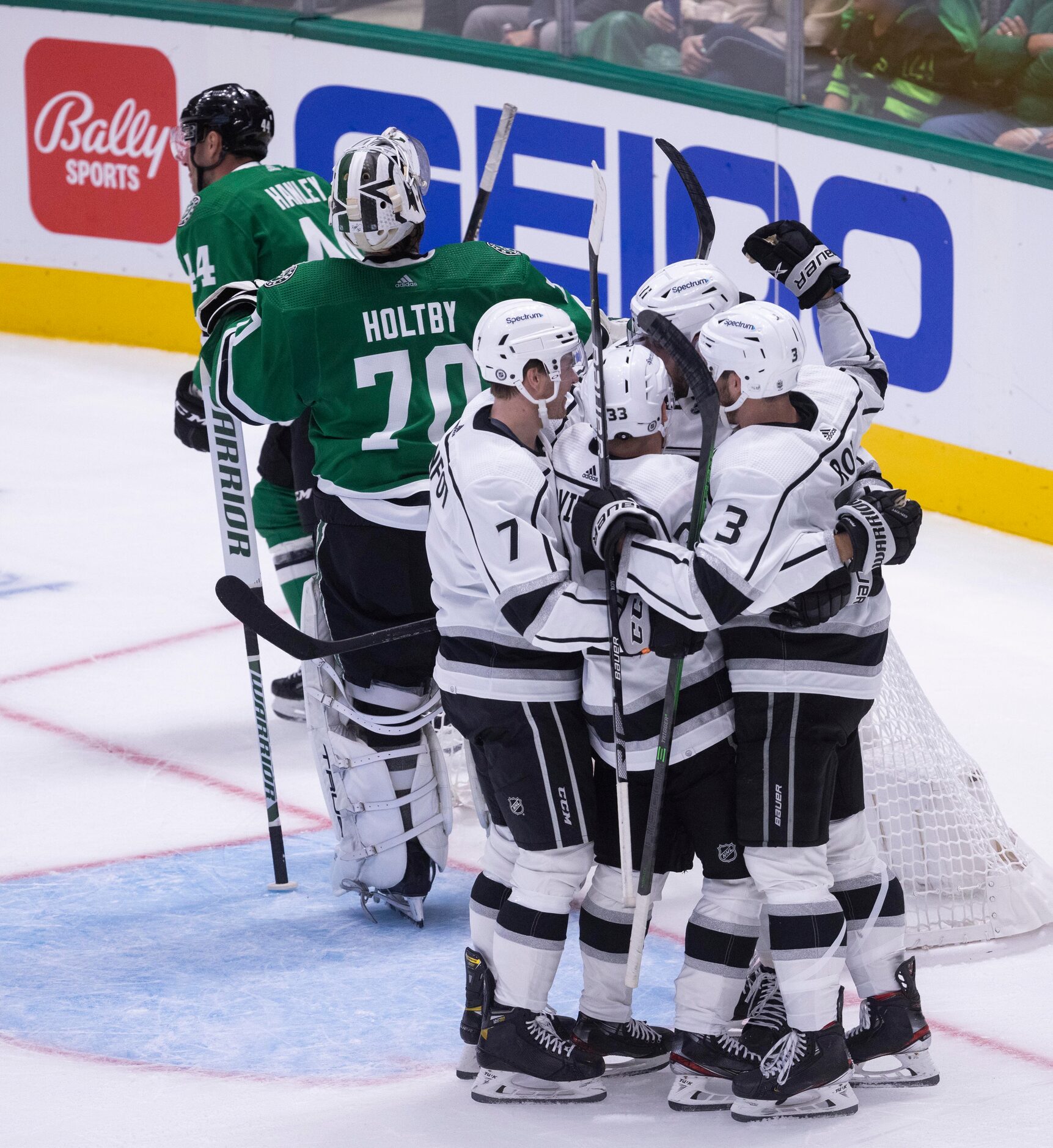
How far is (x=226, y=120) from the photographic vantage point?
183 inches

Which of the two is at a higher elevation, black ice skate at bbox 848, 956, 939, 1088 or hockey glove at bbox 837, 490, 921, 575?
hockey glove at bbox 837, 490, 921, 575

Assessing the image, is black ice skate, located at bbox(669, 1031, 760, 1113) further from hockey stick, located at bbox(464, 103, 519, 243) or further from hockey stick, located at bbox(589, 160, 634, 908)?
hockey stick, located at bbox(464, 103, 519, 243)

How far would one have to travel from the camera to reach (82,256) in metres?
8.94

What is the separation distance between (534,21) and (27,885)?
426cm

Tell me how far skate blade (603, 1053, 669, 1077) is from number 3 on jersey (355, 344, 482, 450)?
1214mm

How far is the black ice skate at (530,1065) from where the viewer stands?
318 cm

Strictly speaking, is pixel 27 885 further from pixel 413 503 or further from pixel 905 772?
pixel 905 772

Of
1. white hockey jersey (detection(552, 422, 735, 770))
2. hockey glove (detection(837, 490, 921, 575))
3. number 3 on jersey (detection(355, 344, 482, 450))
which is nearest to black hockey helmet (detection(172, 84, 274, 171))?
number 3 on jersey (detection(355, 344, 482, 450))

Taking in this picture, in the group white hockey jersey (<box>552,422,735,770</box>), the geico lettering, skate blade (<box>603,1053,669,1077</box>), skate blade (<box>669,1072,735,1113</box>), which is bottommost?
skate blade (<box>603,1053,669,1077</box>)

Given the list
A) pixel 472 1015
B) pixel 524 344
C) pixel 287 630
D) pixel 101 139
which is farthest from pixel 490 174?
pixel 101 139

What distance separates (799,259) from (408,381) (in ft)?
2.49

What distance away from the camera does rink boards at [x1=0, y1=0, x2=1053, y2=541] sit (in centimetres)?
623

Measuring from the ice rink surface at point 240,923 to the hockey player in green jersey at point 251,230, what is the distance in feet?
1.96

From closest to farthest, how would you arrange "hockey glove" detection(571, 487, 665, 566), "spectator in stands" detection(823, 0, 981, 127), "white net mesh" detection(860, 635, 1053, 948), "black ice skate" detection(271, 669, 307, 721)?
"hockey glove" detection(571, 487, 665, 566) → "white net mesh" detection(860, 635, 1053, 948) → "black ice skate" detection(271, 669, 307, 721) → "spectator in stands" detection(823, 0, 981, 127)
